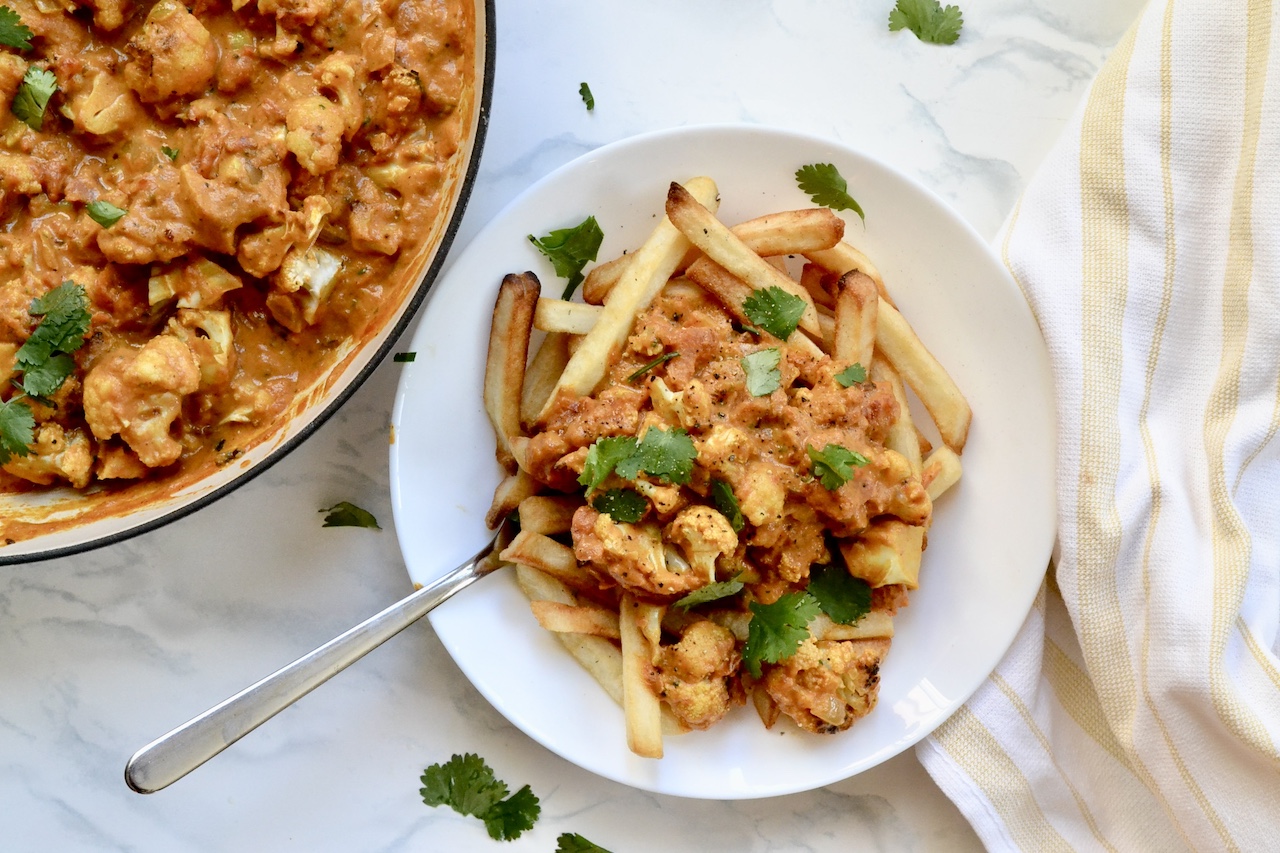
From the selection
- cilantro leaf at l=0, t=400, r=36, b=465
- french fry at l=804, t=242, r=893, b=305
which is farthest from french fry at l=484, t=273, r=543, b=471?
cilantro leaf at l=0, t=400, r=36, b=465

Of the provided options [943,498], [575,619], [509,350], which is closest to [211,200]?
[509,350]

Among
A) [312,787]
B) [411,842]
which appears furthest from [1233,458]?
[312,787]

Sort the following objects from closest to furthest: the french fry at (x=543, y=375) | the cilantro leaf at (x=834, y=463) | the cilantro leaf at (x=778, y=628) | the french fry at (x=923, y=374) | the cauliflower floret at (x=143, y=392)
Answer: the cauliflower floret at (x=143, y=392) < the cilantro leaf at (x=834, y=463) < the cilantro leaf at (x=778, y=628) < the french fry at (x=923, y=374) < the french fry at (x=543, y=375)

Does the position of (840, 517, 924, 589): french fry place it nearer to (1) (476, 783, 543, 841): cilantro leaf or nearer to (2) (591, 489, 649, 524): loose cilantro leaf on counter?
(2) (591, 489, 649, 524): loose cilantro leaf on counter

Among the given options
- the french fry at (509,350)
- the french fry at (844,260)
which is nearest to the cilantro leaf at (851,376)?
the french fry at (844,260)

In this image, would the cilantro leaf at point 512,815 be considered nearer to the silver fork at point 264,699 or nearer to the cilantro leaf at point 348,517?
the silver fork at point 264,699

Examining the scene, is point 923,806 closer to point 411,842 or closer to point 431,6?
point 411,842
